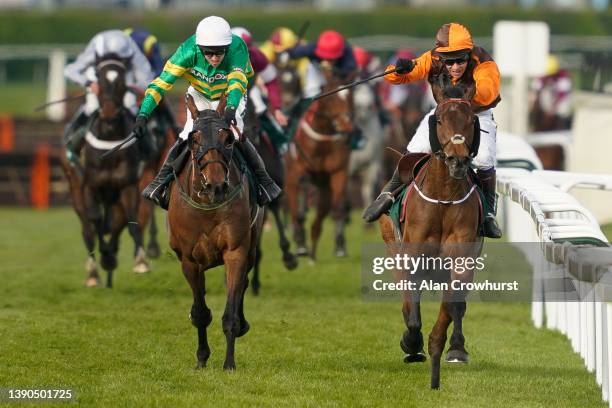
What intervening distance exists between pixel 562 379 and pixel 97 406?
9.17 ft

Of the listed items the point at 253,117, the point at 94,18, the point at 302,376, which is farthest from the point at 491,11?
the point at 302,376

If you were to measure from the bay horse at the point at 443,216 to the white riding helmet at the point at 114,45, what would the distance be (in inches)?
234

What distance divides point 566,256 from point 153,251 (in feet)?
31.9

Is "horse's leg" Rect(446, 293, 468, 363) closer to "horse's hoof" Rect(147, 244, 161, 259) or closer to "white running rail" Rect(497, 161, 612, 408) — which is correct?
"white running rail" Rect(497, 161, 612, 408)

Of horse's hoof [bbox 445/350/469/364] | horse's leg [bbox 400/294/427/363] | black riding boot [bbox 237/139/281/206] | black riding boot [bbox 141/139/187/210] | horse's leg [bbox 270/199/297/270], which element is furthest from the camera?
horse's leg [bbox 270/199/297/270]

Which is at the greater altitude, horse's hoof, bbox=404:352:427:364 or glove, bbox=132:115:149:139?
glove, bbox=132:115:149:139

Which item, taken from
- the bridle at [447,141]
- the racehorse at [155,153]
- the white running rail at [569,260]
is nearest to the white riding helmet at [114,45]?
the racehorse at [155,153]

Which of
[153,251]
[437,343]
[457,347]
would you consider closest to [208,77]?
[457,347]

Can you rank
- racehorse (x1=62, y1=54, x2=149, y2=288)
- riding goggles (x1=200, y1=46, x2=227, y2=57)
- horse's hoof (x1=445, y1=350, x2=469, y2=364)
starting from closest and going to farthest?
horse's hoof (x1=445, y1=350, x2=469, y2=364)
riding goggles (x1=200, y1=46, x2=227, y2=57)
racehorse (x1=62, y1=54, x2=149, y2=288)

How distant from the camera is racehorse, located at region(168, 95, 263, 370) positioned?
9438 millimetres

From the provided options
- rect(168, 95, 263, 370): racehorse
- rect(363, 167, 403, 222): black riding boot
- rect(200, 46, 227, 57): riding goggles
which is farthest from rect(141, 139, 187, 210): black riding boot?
rect(363, 167, 403, 222): black riding boot

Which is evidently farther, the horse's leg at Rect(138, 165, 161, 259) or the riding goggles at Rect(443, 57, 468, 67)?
the horse's leg at Rect(138, 165, 161, 259)

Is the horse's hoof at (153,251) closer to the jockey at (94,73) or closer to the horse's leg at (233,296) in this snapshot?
the jockey at (94,73)

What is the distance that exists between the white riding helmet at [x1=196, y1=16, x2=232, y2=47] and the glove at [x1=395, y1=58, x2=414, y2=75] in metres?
1.08
